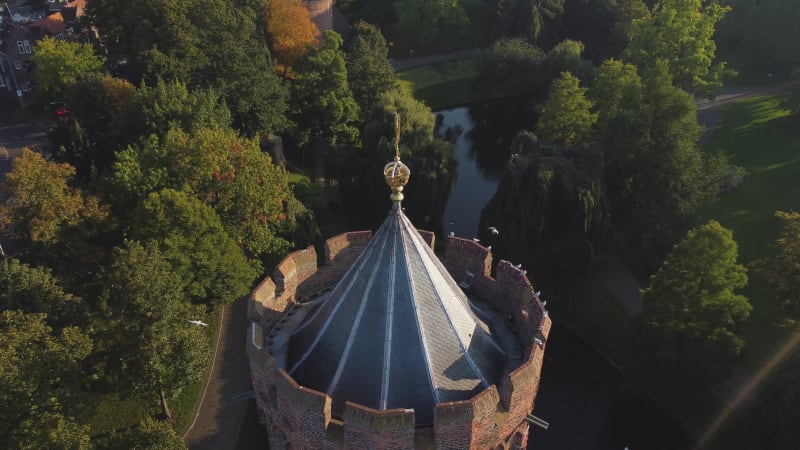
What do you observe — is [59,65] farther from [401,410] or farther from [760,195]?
[760,195]

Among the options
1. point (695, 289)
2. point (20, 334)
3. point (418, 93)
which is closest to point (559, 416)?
point (695, 289)

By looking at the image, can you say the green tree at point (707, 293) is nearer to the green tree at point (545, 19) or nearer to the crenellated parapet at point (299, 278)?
the crenellated parapet at point (299, 278)

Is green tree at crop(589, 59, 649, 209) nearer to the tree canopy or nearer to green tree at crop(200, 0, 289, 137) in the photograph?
green tree at crop(200, 0, 289, 137)

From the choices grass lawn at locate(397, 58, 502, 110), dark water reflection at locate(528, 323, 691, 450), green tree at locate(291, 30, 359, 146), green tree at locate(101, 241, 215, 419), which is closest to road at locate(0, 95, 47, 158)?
green tree at locate(291, 30, 359, 146)

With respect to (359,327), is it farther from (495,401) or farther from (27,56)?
(27,56)

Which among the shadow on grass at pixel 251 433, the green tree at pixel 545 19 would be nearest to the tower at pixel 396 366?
the shadow on grass at pixel 251 433
